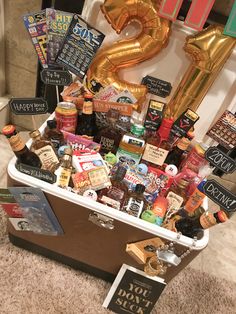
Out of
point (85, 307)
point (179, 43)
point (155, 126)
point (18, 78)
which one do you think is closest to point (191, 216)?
point (155, 126)

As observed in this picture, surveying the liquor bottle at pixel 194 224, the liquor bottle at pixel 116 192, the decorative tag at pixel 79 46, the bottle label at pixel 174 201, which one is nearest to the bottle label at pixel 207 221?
the liquor bottle at pixel 194 224

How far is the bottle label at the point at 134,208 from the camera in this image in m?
0.99

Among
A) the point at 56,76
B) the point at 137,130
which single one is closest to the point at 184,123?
the point at 137,130

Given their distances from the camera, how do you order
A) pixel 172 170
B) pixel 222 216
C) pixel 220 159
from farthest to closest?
pixel 172 170 < pixel 220 159 < pixel 222 216

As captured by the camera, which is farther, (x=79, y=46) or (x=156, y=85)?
(x=156, y=85)

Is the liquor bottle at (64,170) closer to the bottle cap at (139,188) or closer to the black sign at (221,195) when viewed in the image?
the bottle cap at (139,188)

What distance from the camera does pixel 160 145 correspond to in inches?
48.4

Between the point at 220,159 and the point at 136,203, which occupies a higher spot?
the point at 220,159

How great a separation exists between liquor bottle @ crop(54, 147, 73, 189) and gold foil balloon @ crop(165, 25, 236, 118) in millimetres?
464

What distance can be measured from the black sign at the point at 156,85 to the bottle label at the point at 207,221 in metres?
0.57

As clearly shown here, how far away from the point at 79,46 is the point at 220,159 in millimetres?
649

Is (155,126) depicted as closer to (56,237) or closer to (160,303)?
(56,237)

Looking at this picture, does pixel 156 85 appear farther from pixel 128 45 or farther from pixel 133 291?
pixel 133 291

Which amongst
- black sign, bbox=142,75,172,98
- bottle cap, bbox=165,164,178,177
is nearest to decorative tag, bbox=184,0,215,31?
black sign, bbox=142,75,172,98
